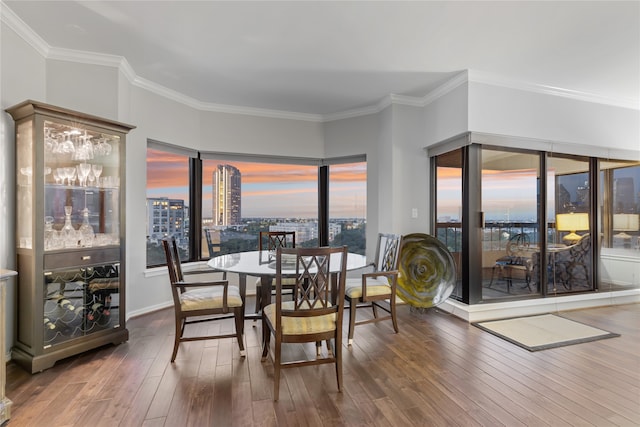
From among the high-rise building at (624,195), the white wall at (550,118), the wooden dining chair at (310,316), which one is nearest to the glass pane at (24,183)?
the wooden dining chair at (310,316)

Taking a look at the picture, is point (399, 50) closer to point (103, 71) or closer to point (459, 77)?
point (459, 77)

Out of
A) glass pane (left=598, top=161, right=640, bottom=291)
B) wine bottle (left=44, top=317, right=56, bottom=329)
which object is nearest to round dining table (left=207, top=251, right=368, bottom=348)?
wine bottle (left=44, top=317, right=56, bottom=329)

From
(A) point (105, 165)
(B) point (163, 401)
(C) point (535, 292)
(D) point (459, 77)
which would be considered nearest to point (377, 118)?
(D) point (459, 77)

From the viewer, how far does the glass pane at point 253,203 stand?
4.64 meters

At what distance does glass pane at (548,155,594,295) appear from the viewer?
398 cm

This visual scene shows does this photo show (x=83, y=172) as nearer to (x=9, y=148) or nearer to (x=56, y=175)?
(x=56, y=175)

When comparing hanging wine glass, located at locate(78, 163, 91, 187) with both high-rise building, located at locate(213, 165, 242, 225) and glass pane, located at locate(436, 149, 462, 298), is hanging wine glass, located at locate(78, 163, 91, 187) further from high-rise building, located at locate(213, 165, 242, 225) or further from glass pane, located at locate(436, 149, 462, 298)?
glass pane, located at locate(436, 149, 462, 298)

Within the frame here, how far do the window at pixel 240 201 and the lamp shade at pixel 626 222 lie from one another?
11.3 ft

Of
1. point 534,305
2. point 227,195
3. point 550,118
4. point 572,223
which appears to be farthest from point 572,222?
point 227,195

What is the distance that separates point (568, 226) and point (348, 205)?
2959mm

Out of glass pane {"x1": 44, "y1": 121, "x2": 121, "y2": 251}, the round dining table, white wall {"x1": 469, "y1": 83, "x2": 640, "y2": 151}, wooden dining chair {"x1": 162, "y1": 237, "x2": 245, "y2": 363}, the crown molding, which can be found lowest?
wooden dining chair {"x1": 162, "y1": 237, "x2": 245, "y2": 363}

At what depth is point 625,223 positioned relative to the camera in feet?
14.3

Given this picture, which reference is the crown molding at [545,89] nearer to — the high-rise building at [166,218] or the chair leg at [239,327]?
the chair leg at [239,327]

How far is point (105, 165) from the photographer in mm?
2916
